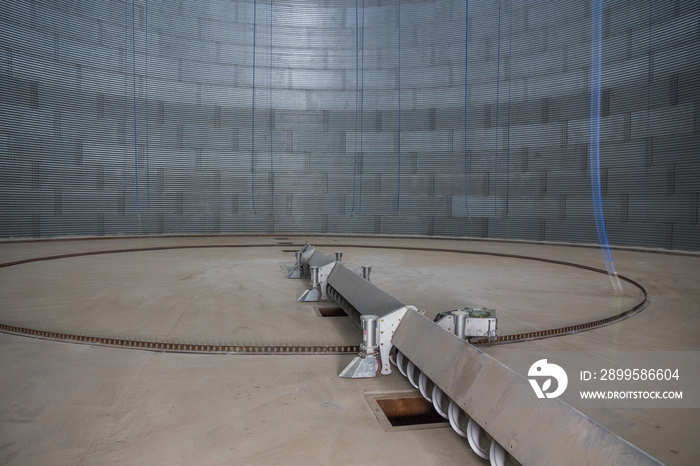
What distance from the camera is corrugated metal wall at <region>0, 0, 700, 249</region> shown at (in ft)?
38.3

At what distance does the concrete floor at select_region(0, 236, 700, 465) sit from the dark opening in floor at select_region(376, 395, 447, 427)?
0.14m

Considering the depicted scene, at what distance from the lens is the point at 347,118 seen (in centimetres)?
1501

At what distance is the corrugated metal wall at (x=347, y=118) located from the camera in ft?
38.3

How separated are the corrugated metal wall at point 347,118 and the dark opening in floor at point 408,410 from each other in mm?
10364

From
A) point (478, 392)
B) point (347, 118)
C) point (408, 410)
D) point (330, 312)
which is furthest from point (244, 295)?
point (347, 118)

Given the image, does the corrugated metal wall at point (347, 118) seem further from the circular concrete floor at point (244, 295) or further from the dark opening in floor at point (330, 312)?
the dark opening in floor at point (330, 312)

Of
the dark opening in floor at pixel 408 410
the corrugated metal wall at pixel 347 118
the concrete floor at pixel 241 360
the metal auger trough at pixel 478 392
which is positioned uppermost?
the corrugated metal wall at pixel 347 118

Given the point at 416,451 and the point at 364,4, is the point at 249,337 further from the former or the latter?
the point at 364,4

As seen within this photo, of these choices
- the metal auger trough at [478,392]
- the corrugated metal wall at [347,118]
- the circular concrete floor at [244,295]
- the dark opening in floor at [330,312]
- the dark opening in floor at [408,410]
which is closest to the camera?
the metal auger trough at [478,392]

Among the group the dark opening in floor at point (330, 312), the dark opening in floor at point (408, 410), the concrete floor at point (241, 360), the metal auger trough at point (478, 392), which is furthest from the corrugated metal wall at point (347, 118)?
the dark opening in floor at point (408, 410)

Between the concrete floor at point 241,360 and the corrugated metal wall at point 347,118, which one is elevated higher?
the corrugated metal wall at point 347,118

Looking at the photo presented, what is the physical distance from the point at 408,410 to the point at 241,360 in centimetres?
126

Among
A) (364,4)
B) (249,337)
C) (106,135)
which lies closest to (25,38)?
(106,135)

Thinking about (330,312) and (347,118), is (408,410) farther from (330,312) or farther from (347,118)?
(347,118)
